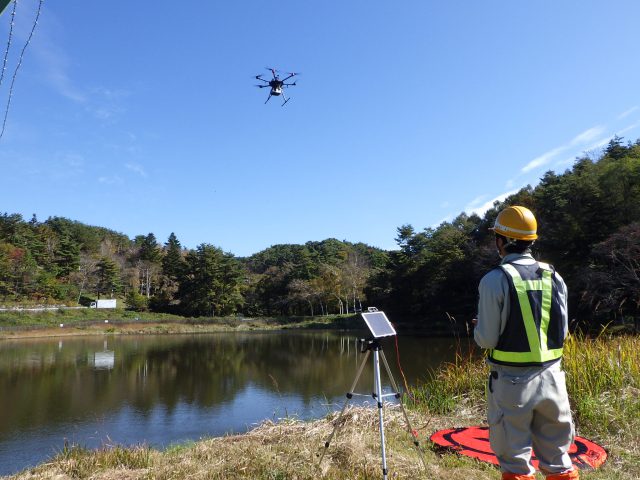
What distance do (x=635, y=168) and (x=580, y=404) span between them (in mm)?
16104

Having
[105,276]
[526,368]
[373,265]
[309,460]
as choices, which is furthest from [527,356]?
[373,265]

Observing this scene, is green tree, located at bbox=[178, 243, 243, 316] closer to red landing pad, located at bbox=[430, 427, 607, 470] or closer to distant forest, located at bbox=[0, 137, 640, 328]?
distant forest, located at bbox=[0, 137, 640, 328]

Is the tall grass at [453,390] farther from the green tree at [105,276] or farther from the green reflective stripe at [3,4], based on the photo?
the green tree at [105,276]

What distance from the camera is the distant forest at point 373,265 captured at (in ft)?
54.8

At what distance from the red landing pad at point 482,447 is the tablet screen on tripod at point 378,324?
1.01 metres

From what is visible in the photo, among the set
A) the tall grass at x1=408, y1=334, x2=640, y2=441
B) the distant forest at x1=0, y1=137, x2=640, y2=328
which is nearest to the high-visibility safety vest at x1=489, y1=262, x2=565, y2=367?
the tall grass at x1=408, y1=334, x2=640, y2=441

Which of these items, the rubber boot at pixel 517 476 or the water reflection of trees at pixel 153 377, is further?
the water reflection of trees at pixel 153 377

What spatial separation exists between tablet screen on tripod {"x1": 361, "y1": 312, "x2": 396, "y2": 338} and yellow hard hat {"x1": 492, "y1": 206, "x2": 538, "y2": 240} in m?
0.94

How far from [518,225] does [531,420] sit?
75cm

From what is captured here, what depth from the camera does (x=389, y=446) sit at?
3.06m

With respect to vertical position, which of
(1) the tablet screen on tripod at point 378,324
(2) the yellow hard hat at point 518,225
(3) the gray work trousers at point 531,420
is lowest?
(3) the gray work trousers at point 531,420

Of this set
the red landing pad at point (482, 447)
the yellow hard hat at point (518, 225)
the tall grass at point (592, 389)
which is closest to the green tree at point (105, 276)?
the tall grass at point (592, 389)

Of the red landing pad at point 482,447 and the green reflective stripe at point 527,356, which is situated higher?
the green reflective stripe at point 527,356

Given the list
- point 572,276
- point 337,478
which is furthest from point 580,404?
point 572,276
